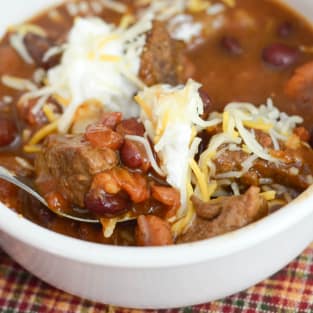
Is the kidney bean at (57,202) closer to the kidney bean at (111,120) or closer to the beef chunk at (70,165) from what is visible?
the beef chunk at (70,165)

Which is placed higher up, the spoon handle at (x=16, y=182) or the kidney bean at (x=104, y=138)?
the kidney bean at (x=104, y=138)

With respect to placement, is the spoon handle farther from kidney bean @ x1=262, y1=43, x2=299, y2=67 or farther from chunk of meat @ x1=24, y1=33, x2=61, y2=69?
kidney bean @ x1=262, y1=43, x2=299, y2=67

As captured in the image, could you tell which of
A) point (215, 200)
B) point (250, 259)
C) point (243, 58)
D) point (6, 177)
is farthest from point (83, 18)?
point (250, 259)

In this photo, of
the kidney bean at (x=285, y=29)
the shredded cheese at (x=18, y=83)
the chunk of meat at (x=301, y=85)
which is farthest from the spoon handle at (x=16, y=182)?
the kidney bean at (x=285, y=29)

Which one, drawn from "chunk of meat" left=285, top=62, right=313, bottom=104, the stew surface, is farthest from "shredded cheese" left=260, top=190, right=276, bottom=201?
"chunk of meat" left=285, top=62, right=313, bottom=104

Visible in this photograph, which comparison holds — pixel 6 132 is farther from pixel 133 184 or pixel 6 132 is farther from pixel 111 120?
pixel 133 184

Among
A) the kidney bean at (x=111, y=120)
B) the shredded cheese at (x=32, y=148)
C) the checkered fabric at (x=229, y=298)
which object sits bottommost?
the checkered fabric at (x=229, y=298)
